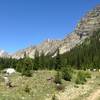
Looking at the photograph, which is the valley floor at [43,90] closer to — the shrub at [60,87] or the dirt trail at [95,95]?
the dirt trail at [95,95]

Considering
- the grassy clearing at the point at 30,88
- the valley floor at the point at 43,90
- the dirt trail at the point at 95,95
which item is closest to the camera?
the grassy clearing at the point at 30,88

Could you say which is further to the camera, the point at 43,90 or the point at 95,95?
Answer: the point at 43,90

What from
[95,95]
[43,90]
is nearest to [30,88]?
[43,90]

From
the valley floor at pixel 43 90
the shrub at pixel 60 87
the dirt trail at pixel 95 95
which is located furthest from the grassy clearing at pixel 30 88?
the dirt trail at pixel 95 95

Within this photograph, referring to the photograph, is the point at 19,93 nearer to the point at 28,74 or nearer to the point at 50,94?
the point at 50,94

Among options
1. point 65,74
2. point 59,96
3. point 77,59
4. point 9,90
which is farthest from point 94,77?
point 77,59

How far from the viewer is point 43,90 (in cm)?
4525

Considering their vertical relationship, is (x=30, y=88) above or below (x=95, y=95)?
above

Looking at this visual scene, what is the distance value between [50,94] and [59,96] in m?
1.30

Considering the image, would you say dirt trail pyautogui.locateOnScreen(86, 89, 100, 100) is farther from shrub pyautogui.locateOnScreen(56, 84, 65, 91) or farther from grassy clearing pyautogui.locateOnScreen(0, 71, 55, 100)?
grassy clearing pyautogui.locateOnScreen(0, 71, 55, 100)

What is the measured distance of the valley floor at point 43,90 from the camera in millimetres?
41844

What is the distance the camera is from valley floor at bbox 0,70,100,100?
4184 cm

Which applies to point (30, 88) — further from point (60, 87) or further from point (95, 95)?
point (95, 95)

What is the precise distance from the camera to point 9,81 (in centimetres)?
4931
